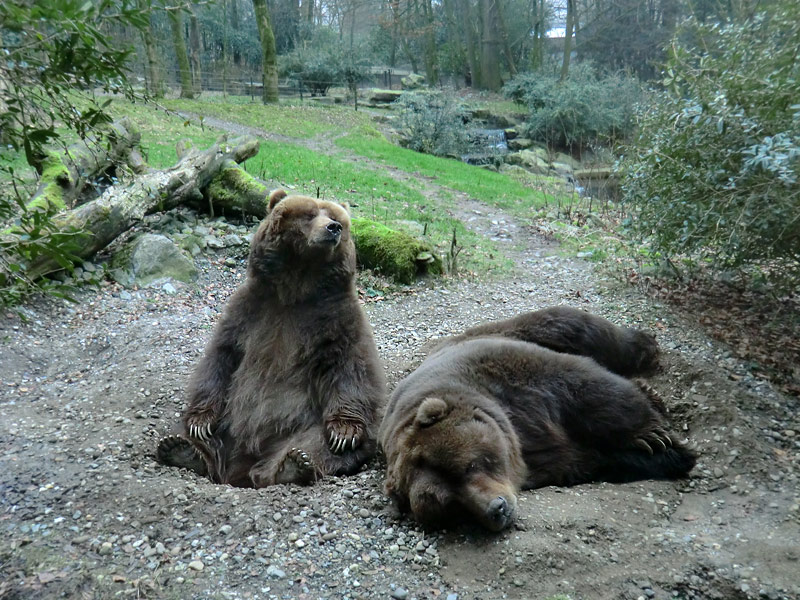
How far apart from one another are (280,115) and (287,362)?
2265 centimetres

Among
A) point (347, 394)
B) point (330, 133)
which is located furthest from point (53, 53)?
point (330, 133)

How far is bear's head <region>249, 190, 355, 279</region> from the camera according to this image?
212 inches

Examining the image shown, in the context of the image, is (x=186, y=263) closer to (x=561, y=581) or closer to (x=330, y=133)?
(x=561, y=581)

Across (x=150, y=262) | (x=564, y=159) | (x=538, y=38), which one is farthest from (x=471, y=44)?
(x=150, y=262)

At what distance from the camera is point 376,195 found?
14.9 m

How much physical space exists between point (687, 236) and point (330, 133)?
65.1 ft

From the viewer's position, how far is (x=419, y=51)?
41.9m

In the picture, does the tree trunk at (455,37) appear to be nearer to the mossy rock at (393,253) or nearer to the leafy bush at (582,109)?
the leafy bush at (582,109)

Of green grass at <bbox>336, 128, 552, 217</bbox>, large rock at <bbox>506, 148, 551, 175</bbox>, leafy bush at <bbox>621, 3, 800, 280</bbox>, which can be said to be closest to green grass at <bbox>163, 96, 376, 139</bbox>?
green grass at <bbox>336, 128, 552, 217</bbox>

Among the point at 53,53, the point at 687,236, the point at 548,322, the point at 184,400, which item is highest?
the point at 53,53

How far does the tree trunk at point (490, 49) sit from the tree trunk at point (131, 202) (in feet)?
92.2

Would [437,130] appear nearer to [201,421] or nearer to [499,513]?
[201,421]

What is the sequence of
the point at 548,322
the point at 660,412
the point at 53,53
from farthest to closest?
1. the point at 548,322
2. the point at 660,412
3. the point at 53,53

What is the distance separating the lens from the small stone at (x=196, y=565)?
3.82 m
